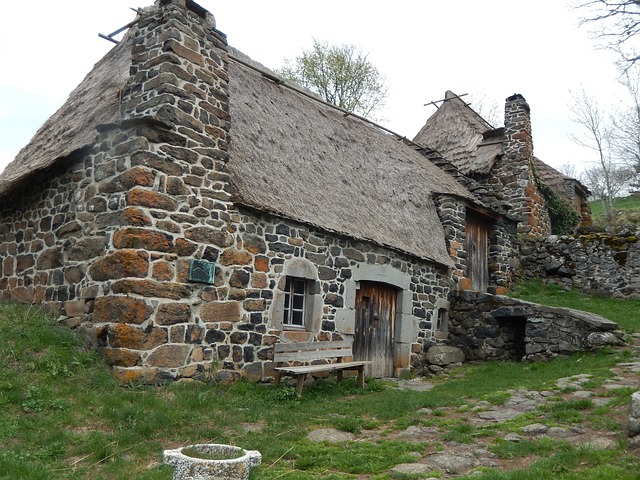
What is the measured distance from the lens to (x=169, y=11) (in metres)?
7.98

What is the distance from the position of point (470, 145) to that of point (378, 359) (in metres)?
10.4

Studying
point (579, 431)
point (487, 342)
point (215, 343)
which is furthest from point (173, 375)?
point (487, 342)

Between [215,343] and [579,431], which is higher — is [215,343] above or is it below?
above

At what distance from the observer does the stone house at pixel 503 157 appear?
59.3ft

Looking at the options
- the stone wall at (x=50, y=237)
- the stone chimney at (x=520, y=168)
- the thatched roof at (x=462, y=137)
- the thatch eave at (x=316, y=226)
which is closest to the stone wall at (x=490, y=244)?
the stone chimney at (x=520, y=168)

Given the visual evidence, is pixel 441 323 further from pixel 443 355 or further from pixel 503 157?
pixel 503 157

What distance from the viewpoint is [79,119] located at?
9625mm

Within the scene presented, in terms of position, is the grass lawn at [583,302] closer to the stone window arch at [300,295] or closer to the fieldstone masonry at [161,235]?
the stone window arch at [300,295]

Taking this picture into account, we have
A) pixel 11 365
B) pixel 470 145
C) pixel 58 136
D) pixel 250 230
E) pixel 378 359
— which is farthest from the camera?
pixel 470 145

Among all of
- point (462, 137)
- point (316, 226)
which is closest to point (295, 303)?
point (316, 226)

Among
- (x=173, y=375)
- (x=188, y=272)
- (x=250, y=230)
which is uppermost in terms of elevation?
(x=250, y=230)

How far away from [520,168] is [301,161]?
9646 mm

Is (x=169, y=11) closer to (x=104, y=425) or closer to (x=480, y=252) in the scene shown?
(x=104, y=425)

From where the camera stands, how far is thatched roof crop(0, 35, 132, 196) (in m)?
8.66
